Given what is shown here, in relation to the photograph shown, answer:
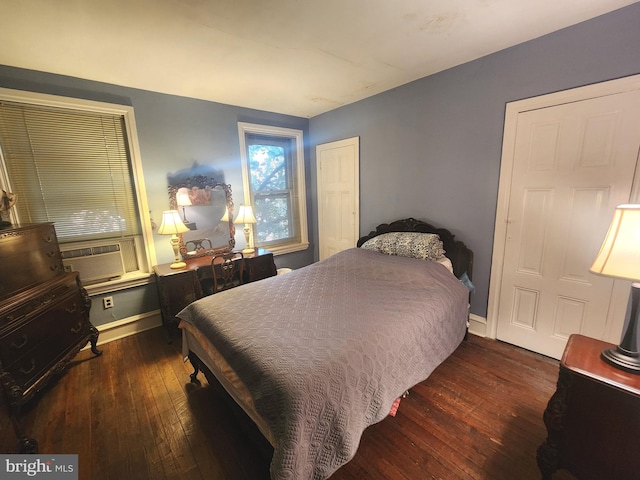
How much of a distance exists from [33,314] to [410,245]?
2.85 meters

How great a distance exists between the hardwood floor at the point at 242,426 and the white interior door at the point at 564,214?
411mm

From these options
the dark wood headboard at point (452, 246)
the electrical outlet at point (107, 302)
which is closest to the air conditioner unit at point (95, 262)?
the electrical outlet at point (107, 302)

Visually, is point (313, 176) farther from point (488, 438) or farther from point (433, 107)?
point (488, 438)

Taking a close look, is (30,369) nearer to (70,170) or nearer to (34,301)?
(34,301)

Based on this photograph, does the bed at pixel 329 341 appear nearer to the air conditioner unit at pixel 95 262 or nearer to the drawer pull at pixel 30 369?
the drawer pull at pixel 30 369

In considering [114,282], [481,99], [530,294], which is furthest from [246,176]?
[530,294]

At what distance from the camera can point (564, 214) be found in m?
1.91

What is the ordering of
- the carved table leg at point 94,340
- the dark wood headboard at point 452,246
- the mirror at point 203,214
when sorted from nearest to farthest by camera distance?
the carved table leg at point 94,340
the dark wood headboard at point 452,246
the mirror at point 203,214

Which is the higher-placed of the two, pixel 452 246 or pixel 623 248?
pixel 623 248

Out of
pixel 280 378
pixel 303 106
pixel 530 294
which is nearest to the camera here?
pixel 280 378

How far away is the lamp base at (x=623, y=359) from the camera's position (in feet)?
3.47

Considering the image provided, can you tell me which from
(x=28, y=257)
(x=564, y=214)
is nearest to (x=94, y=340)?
(x=28, y=257)

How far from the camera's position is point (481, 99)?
2186 millimetres

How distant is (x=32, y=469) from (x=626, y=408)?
104 inches
